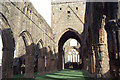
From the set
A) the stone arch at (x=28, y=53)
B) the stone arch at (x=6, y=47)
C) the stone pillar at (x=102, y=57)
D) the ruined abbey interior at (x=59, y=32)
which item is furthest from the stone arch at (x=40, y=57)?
the stone pillar at (x=102, y=57)

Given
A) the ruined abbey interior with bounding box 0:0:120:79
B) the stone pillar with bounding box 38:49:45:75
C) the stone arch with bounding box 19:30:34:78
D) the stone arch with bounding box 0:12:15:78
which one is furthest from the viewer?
the stone pillar with bounding box 38:49:45:75

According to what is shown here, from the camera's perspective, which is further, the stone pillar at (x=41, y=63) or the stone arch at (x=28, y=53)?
the stone pillar at (x=41, y=63)

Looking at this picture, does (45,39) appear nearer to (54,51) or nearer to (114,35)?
(54,51)

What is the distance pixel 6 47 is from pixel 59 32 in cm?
1313

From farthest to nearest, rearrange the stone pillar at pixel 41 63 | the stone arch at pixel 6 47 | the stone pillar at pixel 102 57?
the stone pillar at pixel 41 63, the stone arch at pixel 6 47, the stone pillar at pixel 102 57

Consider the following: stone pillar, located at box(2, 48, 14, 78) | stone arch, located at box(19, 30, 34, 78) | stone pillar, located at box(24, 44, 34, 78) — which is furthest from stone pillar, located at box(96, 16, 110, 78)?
stone pillar, located at box(24, 44, 34, 78)

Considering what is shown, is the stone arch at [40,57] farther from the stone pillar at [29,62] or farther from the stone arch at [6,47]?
the stone arch at [6,47]

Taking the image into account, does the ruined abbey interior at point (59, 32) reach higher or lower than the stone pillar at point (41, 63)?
higher

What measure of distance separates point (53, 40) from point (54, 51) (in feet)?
5.08

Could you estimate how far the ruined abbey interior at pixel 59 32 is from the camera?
5454 millimetres

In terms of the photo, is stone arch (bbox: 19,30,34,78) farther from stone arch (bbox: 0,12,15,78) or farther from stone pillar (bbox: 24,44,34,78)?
stone arch (bbox: 0,12,15,78)

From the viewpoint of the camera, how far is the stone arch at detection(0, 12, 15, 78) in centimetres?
830

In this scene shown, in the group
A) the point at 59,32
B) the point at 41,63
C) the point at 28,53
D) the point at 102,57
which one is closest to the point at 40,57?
the point at 41,63

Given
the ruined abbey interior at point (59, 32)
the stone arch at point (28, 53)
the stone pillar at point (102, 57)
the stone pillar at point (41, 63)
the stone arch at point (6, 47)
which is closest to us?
the ruined abbey interior at point (59, 32)
